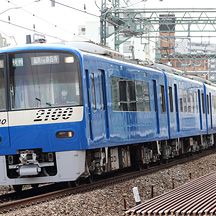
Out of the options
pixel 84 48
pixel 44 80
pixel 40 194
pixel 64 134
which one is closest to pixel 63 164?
pixel 64 134

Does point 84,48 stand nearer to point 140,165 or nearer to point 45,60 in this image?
point 45,60

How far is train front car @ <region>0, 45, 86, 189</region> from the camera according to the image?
32.8 ft

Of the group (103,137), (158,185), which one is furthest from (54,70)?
(158,185)

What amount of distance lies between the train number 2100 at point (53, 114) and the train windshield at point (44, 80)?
105 millimetres

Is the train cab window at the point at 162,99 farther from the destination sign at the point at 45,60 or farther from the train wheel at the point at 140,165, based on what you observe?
the destination sign at the point at 45,60

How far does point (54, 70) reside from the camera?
1022 centimetres

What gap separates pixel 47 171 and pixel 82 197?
5.01 feet

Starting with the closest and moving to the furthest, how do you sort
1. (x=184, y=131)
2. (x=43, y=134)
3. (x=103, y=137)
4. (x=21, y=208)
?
(x=21, y=208) < (x=43, y=134) < (x=103, y=137) < (x=184, y=131)

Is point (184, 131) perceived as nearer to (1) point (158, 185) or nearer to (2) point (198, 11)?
(1) point (158, 185)

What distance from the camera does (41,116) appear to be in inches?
396

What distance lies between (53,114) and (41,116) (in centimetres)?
23

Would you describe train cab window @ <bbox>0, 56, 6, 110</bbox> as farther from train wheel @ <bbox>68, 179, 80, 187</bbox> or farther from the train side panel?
train wheel @ <bbox>68, 179, 80, 187</bbox>

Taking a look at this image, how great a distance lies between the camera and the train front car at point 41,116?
9992 millimetres

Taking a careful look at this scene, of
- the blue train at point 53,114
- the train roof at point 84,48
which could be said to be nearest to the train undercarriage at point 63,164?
the blue train at point 53,114
